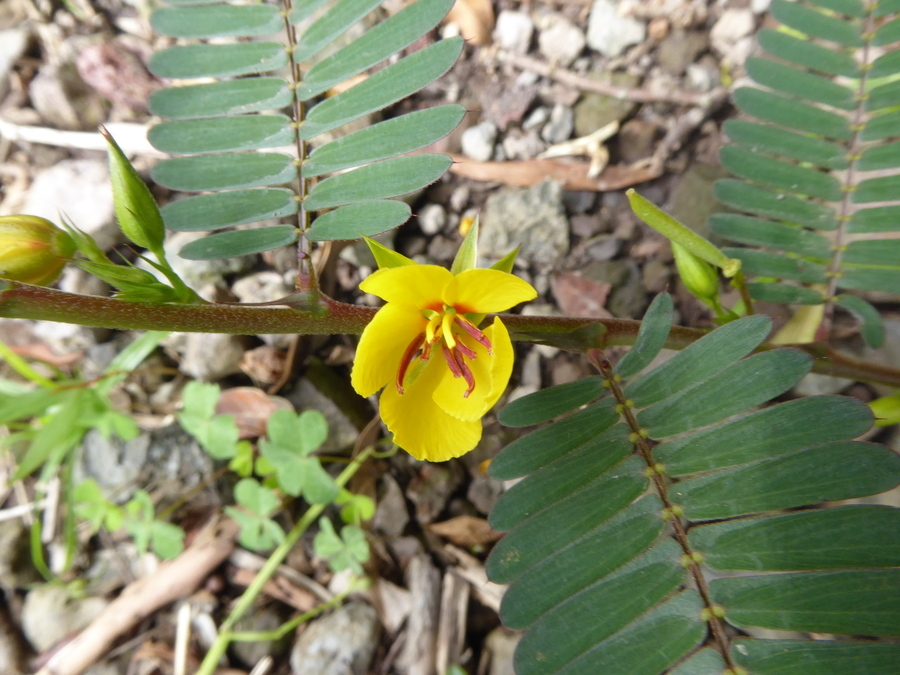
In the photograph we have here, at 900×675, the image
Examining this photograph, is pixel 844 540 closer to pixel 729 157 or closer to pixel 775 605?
pixel 775 605

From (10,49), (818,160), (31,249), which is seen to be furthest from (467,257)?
(10,49)

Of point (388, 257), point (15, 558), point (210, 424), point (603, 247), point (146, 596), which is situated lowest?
point (146, 596)

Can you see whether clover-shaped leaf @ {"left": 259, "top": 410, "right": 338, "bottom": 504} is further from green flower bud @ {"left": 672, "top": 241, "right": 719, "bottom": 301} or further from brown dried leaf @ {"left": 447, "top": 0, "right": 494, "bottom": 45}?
brown dried leaf @ {"left": 447, "top": 0, "right": 494, "bottom": 45}

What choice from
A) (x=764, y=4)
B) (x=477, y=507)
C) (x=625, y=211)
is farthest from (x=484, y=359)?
(x=764, y=4)

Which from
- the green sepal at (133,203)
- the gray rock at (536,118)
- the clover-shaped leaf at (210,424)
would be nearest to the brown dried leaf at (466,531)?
the clover-shaped leaf at (210,424)

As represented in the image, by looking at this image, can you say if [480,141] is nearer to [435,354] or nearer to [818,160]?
[818,160]

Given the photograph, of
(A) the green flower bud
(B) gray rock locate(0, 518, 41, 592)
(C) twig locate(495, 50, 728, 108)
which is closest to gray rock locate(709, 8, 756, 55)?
(C) twig locate(495, 50, 728, 108)
